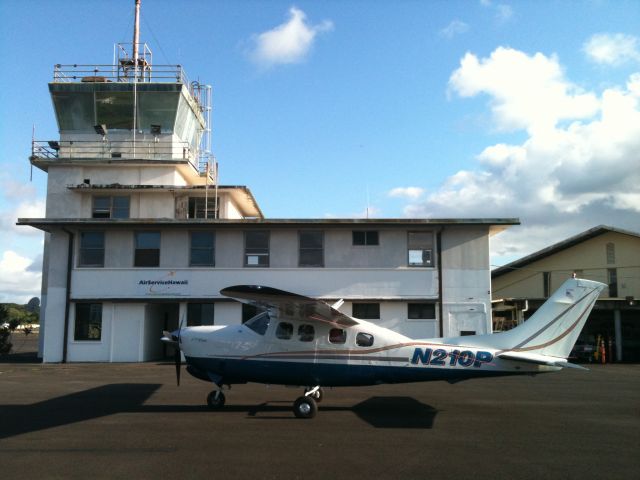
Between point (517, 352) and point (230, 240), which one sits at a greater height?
point (230, 240)

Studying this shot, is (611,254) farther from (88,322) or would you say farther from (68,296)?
(68,296)

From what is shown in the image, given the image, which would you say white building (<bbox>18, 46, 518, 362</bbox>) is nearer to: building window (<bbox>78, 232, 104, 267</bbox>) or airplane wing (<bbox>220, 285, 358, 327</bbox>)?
building window (<bbox>78, 232, 104, 267</bbox>)

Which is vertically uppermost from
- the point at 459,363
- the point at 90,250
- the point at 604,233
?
the point at 604,233

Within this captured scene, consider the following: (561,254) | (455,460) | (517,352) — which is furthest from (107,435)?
(561,254)

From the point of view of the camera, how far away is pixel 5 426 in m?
9.51

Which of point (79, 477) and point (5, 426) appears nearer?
point (79, 477)

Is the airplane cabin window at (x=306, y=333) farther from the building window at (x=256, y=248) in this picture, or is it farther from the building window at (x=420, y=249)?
the building window at (x=420, y=249)

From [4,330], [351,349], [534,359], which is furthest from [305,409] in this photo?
[4,330]

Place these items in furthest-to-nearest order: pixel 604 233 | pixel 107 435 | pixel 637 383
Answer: pixel 604 233 < pixel 637 383 < pixel 107 435

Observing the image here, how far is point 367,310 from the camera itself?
2305 cm

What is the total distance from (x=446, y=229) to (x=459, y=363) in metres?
13.5

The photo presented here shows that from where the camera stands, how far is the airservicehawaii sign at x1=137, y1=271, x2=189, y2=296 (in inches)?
914

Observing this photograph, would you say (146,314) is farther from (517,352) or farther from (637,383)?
(637,383)

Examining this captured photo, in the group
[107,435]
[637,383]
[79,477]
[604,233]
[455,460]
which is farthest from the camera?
[604,233]
